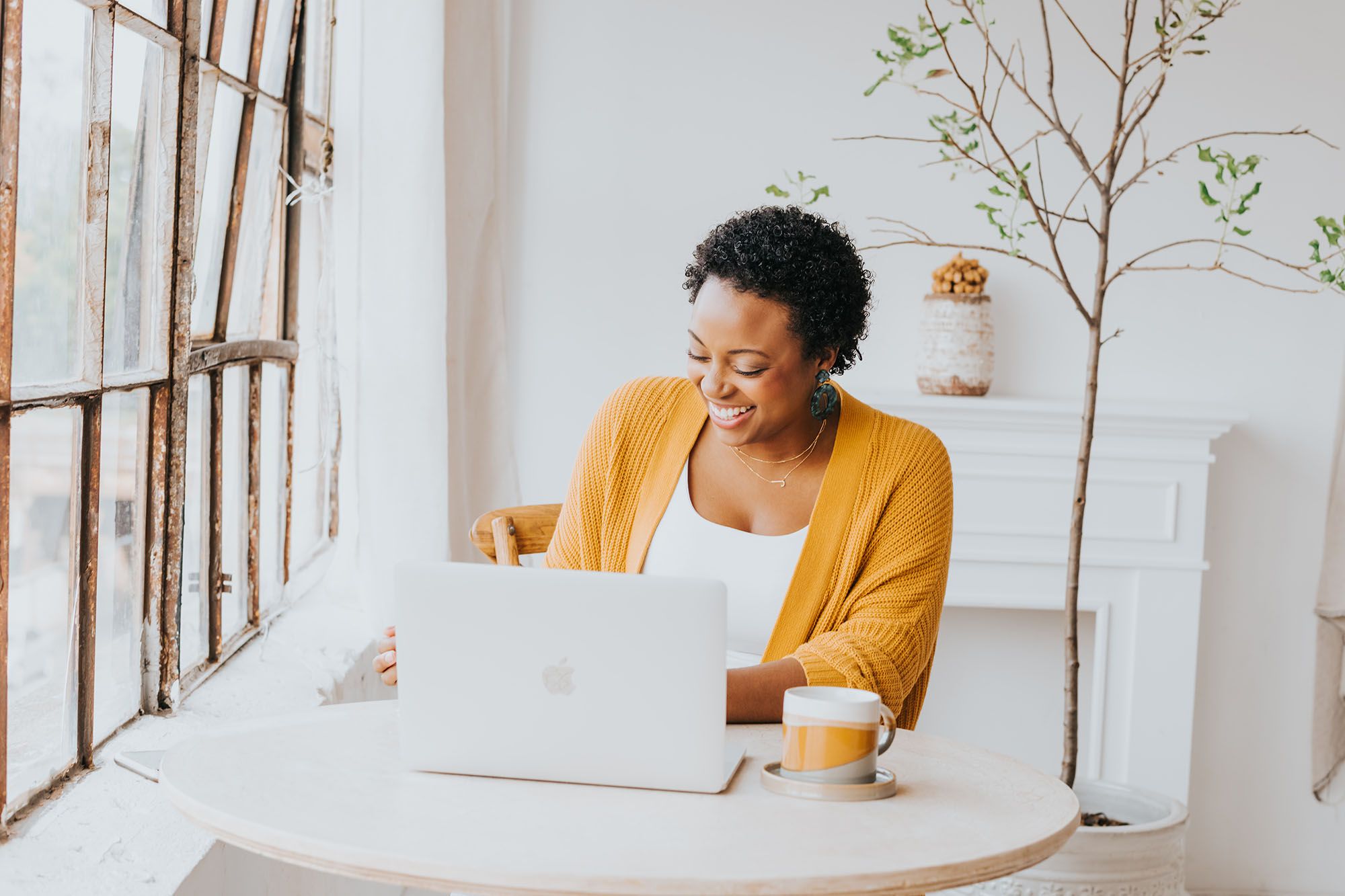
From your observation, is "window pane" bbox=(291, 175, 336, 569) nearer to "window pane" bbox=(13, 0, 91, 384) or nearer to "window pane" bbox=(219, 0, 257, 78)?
"window pane" bbox=(219, 0, 257, 78)

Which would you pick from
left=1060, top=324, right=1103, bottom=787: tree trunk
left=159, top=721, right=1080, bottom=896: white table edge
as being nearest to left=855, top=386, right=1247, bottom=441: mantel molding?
left=1060, top=324, right=1103, bottom=787: tree trunk

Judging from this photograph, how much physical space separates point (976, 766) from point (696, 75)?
6.53 ft

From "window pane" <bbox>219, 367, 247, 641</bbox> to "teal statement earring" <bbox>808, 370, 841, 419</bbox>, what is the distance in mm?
989

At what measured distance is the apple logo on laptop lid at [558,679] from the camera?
107cm

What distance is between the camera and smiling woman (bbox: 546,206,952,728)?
1606mm

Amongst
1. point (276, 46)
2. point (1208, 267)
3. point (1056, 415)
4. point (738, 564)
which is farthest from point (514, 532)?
point (1208, 267)

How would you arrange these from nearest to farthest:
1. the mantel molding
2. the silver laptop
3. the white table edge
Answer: the white table edge, the silver laptop, the mantel molding

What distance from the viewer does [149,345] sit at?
5.58 feet

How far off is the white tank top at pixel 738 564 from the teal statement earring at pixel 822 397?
0.17 m

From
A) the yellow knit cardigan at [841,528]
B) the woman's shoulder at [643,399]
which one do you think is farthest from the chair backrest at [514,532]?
the woman's shoulder at [643,399]

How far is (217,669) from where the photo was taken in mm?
2014

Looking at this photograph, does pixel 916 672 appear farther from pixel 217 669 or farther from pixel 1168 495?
pixel 1168 495

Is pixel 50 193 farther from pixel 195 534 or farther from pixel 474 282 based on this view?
pixel 474 282

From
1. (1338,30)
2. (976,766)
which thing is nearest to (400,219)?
(976,766)
